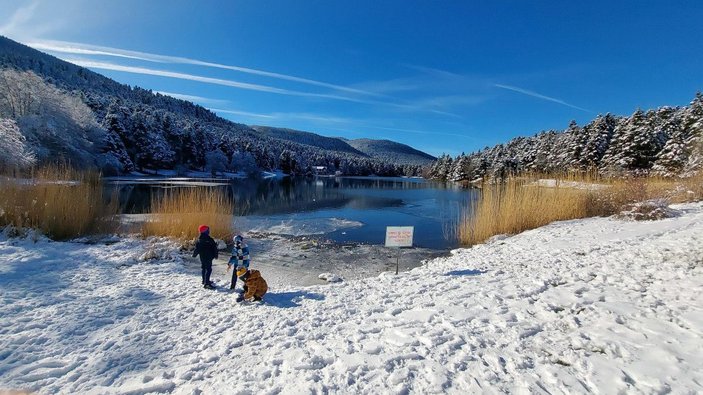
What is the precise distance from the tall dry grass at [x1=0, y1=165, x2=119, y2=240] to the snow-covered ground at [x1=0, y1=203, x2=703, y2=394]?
10.2ft

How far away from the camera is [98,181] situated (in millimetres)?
11102

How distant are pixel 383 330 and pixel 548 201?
34.7 ft

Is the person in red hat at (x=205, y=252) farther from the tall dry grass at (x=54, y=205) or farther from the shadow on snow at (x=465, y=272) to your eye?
the tall dry grass at (x=54, y=205)

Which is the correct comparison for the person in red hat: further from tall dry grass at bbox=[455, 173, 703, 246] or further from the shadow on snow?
tall dry grass at bbox=[455, 173, 703, 246]

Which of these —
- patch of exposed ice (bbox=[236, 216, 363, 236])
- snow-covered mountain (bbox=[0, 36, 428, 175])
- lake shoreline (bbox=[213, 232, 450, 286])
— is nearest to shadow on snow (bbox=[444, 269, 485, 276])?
lake shoreline (bbox=[213, 232, 450, 286])

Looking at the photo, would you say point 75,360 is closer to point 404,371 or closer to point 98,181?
point 404,371

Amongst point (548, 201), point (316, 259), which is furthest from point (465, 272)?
point (548, 201)

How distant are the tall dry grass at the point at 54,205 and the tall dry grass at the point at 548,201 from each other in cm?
1192

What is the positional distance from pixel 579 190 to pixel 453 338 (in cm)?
1188

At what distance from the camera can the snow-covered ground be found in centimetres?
270

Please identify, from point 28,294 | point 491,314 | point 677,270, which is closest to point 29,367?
point 28,294

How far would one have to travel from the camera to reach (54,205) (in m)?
9.05

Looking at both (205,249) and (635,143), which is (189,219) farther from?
(635,143)

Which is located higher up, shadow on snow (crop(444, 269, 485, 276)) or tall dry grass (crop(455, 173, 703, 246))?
tall dry grass (crop(455, 173, 703, 246))
